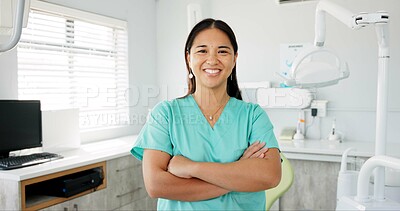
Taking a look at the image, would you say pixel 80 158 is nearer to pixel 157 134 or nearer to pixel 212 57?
pixel 157 134

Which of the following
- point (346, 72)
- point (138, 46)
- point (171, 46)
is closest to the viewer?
point (346, 72)

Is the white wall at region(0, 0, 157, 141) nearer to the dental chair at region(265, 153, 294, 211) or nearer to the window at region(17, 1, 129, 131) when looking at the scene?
the window at region(17, 1, 129, 131)

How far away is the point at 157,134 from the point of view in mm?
1300

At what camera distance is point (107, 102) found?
3.43m

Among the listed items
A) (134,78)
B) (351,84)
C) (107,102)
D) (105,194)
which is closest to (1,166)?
(105,194)

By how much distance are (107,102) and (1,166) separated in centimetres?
145

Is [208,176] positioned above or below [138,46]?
below

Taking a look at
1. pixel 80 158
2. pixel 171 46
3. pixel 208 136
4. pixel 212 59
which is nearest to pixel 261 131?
pixel 208 136

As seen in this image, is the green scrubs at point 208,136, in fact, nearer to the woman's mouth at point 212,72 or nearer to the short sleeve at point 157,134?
the short sleeve at point 157,134

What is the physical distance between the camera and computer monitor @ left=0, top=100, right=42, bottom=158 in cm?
223

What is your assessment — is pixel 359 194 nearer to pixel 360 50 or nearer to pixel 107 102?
pixel 360 50

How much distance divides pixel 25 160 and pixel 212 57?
1556mm

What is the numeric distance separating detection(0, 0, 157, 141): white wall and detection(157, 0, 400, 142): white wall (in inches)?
12.7

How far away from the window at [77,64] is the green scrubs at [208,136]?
1725 millimetres
